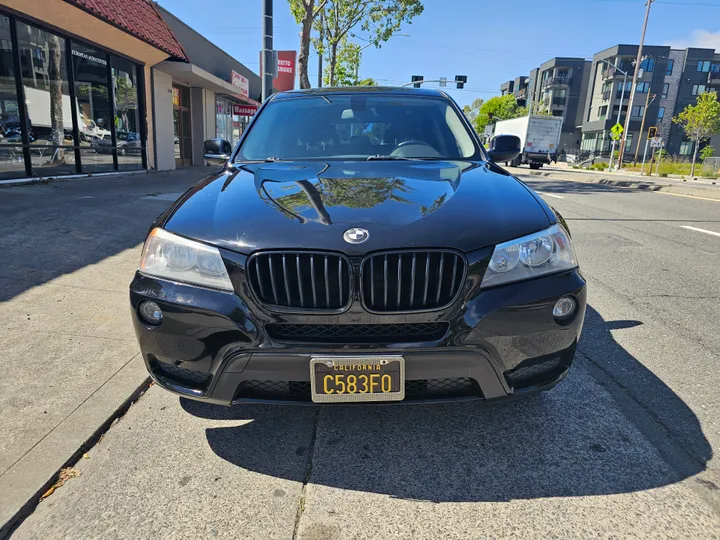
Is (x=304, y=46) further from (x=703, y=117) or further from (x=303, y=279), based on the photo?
(x=703, y=117)

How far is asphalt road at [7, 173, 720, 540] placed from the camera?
182cm

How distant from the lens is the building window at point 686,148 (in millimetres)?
65812

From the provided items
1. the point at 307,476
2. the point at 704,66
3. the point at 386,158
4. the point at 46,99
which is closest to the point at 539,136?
the point at 46,99

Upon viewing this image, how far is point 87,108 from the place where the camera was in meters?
12.1

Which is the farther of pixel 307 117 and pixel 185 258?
pixel 307 117

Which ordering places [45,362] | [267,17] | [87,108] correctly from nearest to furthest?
[45,362]
[267,17]
[87,108]

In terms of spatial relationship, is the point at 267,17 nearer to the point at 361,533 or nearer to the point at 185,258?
the point at 185,258

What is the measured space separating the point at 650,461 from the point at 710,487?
8.8 inches

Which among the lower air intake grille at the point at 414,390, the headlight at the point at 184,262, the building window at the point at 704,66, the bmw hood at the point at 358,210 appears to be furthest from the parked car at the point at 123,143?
the building window at the point at 704,66

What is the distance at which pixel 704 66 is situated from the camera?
64562 mm

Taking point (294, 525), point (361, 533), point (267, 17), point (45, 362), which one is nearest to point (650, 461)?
point (361, 533)

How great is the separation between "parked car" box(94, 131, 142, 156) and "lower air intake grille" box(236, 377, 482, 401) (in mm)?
12746

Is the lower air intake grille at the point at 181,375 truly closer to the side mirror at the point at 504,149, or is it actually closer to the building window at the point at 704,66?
the side mirror at the point at 504,149

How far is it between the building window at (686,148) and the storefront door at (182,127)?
67.8 metres
